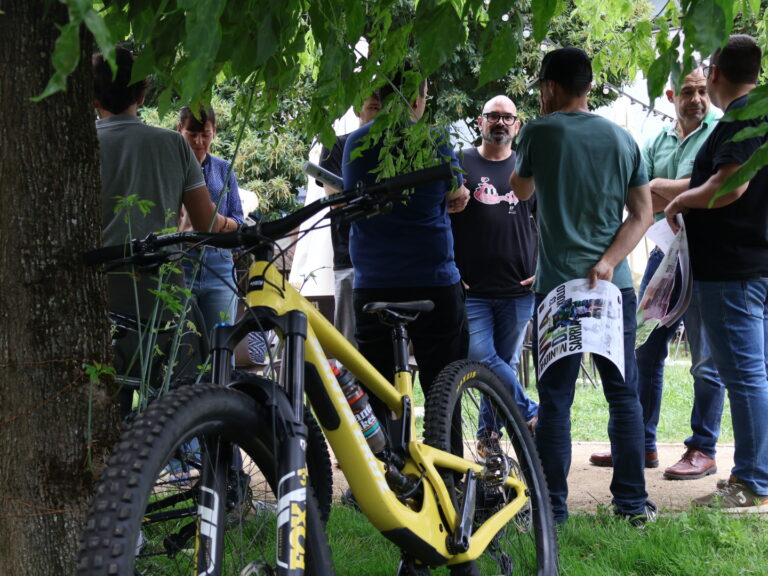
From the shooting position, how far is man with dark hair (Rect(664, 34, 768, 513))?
178 inches

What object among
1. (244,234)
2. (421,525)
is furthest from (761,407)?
(244,234)

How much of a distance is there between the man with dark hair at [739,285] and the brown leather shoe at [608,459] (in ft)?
3.64

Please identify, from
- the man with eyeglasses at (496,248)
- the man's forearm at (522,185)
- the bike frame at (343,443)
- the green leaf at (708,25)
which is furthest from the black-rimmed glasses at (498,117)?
the green leaf at (708,25)

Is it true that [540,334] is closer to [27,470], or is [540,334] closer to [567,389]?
[567,389]

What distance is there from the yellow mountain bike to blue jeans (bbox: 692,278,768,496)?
1.81m

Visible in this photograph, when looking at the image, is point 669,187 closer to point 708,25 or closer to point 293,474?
point 708,25

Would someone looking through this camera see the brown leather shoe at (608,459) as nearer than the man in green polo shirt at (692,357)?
No

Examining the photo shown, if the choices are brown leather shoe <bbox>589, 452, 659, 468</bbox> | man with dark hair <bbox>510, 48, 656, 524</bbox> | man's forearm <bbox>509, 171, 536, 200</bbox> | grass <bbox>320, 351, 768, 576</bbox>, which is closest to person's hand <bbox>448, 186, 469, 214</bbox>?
man's forearm <bbox>509, 171, 536, 200</bbox>

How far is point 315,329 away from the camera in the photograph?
2654 mm

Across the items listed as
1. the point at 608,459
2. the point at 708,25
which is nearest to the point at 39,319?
the point at 708,25

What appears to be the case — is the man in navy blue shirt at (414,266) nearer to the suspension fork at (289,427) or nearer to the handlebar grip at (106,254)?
the handlebar grip at (106,254)

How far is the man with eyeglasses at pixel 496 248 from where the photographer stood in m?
6.06

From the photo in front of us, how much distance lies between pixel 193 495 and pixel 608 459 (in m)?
4.06

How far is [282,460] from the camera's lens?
217 centimetres
